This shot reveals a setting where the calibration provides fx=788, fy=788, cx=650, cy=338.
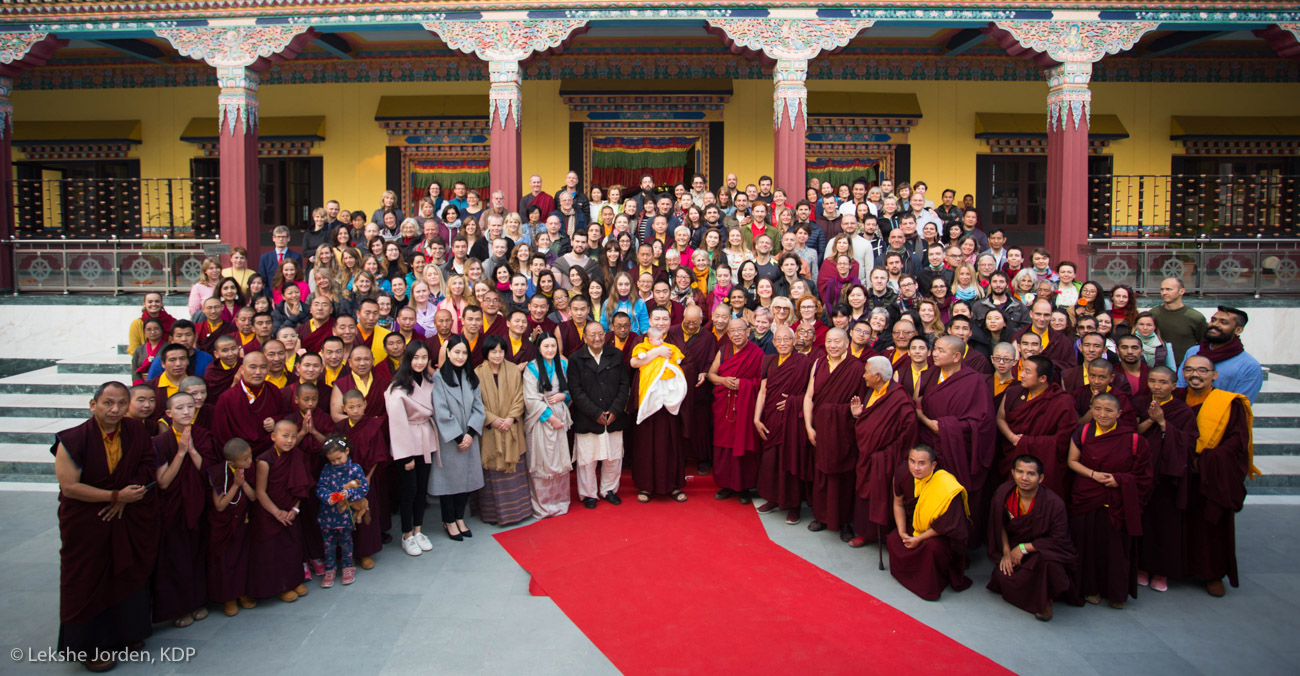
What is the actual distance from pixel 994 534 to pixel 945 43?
936 centimetres

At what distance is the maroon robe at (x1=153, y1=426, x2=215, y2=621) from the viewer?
399 centimetres

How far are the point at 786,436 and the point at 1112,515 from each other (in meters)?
2.03

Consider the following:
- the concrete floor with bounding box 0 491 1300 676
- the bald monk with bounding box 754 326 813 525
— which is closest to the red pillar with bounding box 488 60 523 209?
the bald monk with bounding box 754 326 813 525

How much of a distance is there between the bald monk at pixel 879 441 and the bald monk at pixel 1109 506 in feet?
3.13

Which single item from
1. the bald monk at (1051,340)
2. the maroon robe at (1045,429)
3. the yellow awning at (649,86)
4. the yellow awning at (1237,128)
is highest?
the yellow awning at (649,86)

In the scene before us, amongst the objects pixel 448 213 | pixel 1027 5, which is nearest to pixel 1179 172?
pixel 1027 5

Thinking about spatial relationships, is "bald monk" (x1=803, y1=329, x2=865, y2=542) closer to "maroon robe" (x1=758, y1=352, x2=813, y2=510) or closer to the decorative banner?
"maroon robe" (x1=758, y1=352, x2=813, y2=510)

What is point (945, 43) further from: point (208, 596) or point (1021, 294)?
point (208, 596)

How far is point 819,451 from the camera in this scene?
5320 mm

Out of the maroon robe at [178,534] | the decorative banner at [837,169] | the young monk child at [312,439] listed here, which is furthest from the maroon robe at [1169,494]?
the decorative banner at [837,169]

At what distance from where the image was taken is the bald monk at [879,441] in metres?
4.81

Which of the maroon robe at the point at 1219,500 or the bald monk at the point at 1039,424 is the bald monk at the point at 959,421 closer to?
the bald monk at the point at 1039,424

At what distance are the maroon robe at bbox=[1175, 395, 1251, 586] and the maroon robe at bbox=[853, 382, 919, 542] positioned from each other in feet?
5.32

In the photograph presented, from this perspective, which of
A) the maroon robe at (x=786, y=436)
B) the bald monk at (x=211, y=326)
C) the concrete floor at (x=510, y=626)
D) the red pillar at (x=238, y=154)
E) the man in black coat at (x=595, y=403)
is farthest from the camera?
the red pillar at (x=238, y=154)
